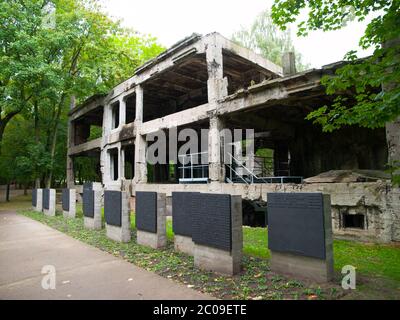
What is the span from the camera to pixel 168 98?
63.1 ft

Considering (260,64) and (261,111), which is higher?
(260,64)

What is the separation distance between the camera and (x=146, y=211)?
7.21 metres

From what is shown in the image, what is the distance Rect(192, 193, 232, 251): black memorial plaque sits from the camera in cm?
494

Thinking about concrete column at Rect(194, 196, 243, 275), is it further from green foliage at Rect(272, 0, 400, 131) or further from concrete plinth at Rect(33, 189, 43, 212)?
concrete plinth at Rect(33, 189, 43, 212)

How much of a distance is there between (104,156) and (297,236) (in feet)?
53.3

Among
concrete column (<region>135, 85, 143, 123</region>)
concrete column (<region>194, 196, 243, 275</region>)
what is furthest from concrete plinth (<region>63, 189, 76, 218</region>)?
concrete column (<region>194, 196, 243, 275</region>)

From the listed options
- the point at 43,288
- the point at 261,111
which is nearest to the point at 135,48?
the point at 261,111

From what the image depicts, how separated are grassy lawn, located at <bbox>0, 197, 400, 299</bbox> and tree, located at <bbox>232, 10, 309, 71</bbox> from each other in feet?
75.2

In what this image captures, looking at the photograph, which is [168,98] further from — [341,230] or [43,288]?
[43,288]

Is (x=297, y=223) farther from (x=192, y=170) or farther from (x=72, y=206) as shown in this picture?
(x=72, y=206)

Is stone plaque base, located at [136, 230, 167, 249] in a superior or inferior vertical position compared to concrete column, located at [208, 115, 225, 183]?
inferior

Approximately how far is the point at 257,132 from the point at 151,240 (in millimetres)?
10726
